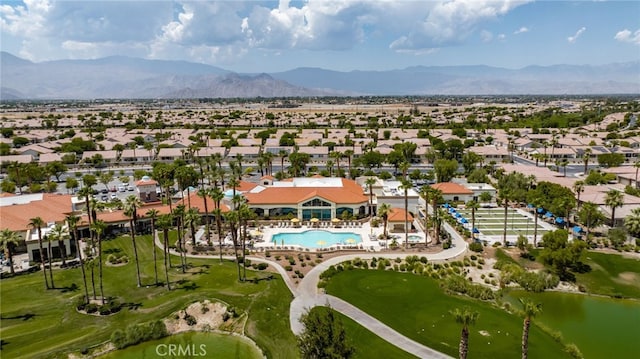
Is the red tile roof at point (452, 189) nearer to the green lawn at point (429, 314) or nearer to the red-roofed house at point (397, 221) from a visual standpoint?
the red-roofed house at point (397, 221)

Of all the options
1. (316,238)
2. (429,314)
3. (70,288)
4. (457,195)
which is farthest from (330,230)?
(70,288)

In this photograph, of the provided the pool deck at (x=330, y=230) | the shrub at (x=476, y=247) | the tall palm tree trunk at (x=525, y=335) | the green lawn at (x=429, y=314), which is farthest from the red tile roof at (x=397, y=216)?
the tall palm tree trunk at (x=525, y=335)

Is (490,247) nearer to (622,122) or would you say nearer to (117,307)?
(117,307)

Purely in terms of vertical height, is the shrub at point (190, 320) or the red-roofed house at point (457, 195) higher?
the red-roofed house at point (457, 195)

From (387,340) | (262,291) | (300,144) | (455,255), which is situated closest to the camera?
(387,340)

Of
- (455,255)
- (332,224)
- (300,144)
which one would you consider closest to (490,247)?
(455,255)

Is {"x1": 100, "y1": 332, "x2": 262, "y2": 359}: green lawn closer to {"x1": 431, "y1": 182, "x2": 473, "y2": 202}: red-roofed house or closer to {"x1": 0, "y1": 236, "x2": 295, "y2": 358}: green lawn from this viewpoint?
{"x1": 0, "y1": 236, "x2": 295, "y2": 358}: green lawn
